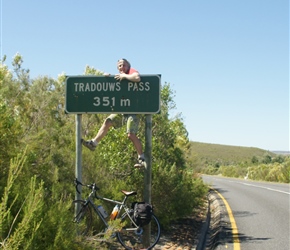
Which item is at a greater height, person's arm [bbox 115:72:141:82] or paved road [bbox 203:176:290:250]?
person's arm [bbox 115:72:141:82]

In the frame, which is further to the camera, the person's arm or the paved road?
the paved road

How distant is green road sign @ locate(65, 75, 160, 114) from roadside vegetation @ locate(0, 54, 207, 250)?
0.91 m

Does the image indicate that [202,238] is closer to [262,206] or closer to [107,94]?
[107,94]

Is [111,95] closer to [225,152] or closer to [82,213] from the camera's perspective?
[82,213]

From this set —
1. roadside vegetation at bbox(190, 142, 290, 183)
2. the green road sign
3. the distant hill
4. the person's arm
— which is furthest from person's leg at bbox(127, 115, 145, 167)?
the distant hill

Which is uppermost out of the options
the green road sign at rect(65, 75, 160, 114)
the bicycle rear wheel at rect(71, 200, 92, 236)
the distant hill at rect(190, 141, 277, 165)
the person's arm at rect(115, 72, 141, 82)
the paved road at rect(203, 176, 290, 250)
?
the distant hill at rect(190, 141, 277, 165)

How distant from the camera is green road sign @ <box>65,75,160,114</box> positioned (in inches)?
211

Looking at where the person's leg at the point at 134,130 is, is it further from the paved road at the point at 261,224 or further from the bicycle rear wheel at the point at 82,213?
the paved road at the point at 261,224

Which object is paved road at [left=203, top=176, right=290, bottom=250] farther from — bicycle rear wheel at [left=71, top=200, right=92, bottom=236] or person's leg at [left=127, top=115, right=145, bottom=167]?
person's leg at [left=127, top=115, right=145, bottom=167]

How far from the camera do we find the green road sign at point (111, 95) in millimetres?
5367

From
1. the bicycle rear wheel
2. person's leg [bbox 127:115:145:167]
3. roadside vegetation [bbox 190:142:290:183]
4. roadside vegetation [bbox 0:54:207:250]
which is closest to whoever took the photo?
roadside vegetation [bbox 0:54:207:250]

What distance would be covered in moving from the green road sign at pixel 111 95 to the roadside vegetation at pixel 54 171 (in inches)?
35.7

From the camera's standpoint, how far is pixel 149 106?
5.36m

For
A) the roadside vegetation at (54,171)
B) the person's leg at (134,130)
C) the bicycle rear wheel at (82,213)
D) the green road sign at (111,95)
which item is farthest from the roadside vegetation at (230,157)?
the green road sign at (111,95)
